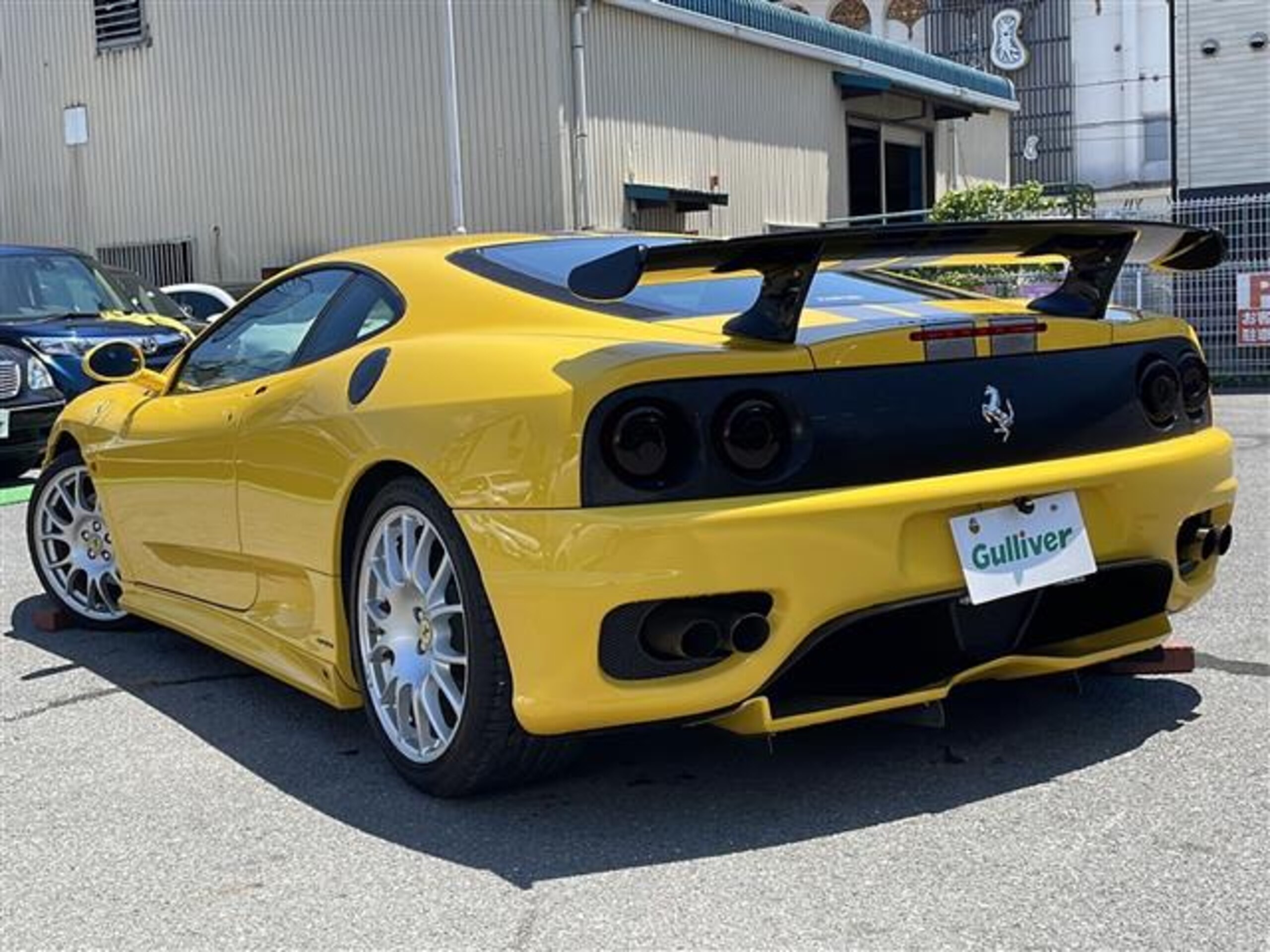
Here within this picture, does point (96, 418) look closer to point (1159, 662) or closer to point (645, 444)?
point (645, 444)

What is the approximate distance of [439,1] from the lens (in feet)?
55.7

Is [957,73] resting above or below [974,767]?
above

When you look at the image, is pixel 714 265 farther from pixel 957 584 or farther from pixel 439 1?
pixel 439 1

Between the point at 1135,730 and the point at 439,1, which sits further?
the point at 439,1

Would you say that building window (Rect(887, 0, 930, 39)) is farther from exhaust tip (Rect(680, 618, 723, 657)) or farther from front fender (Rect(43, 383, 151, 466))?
exhaust tip (Rect(680, 618, 723, 657))

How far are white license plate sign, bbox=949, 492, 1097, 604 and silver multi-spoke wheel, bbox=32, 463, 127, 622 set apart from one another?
10.6 ft

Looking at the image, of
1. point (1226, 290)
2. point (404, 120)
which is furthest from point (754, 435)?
point (404, 120)

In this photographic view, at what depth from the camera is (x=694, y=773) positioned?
3451mm

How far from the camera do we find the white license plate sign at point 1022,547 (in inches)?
121

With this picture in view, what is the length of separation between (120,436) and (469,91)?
13226mm

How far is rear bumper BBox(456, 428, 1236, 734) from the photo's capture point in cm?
282

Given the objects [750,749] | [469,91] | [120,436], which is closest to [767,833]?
[750,749]

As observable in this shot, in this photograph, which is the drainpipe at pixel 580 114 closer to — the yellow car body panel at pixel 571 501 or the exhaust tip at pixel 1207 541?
the yellow car body panel at pixel 571 501

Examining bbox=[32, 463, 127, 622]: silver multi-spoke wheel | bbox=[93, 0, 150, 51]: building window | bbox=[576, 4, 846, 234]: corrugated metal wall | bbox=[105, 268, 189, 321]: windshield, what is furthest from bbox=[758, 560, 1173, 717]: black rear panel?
bbox=[93, 0, 150, 51]: building window
